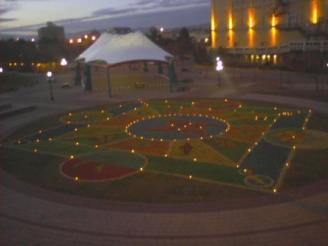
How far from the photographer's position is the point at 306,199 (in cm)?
1360

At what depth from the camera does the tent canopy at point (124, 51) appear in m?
36.8

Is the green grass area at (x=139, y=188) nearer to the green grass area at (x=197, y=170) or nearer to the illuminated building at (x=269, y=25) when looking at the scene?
the green grass area at (x=197, y=170)

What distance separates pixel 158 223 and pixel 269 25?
48420 mm

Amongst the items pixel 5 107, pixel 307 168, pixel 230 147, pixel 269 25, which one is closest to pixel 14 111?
pixel 5 107

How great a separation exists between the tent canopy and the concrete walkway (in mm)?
23308

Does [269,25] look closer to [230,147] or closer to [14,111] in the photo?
[14,111]

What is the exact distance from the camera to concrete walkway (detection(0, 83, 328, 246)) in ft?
37.6

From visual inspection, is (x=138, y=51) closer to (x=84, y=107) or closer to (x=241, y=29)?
(x=84, y=107)

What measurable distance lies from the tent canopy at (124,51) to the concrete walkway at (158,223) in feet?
76.5

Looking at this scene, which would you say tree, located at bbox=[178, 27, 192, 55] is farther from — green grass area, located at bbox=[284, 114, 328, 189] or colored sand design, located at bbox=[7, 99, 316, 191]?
green grass area, located at bbox=[284, 114, 328, 189]

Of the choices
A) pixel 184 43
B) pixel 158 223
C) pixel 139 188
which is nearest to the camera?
pixel 158 223

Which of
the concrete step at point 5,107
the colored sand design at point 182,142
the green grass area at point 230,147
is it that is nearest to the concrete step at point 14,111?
the concrete step at point 5,107

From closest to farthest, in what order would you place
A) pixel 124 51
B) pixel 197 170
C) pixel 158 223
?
pixel 158 223 → pixel 197 170 → pixel 124 51

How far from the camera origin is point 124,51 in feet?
124
